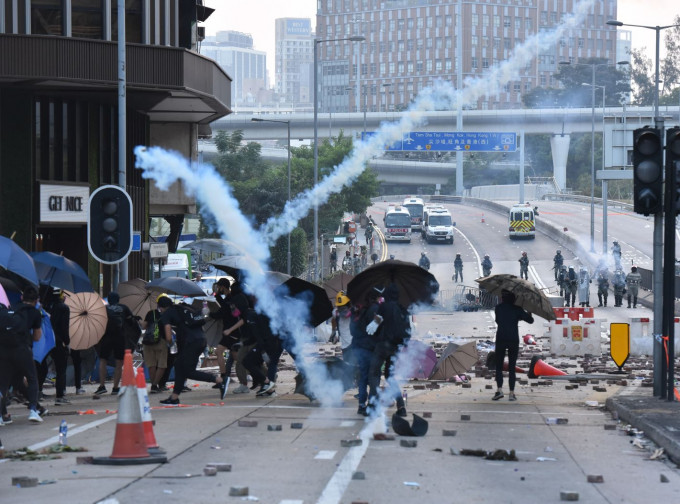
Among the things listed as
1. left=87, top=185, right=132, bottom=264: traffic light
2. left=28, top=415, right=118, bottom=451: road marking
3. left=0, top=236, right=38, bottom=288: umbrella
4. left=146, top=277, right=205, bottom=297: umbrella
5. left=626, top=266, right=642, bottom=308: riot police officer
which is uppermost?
left=87, top=185, right=132, bottom=264: traffic light

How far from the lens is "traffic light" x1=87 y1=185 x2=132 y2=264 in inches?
680

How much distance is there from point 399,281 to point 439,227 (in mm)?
62338

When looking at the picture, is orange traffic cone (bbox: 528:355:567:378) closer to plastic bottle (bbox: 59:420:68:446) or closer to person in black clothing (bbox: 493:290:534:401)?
person in black clothing (bbox: 493:290:534:401)

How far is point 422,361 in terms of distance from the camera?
63.6 ft

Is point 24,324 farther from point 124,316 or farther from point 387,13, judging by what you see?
point 387,13

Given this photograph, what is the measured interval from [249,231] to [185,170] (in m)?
4.59

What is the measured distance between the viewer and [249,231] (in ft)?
62.8

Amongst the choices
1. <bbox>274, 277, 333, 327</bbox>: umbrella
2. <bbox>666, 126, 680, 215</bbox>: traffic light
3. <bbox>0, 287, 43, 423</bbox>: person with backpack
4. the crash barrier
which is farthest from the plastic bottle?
the crash barrier

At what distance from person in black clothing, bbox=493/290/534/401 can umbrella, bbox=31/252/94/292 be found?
634cm

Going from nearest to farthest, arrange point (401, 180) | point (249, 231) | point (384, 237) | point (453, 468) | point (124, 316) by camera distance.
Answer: point (453, 468) < point (124, 316) < point (249, 231) < point (384, 237) < point (401, 180)

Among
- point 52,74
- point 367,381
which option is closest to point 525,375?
point 367,381

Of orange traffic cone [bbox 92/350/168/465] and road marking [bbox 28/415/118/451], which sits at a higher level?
orange traffic cone [bbox 92/350/168/465]

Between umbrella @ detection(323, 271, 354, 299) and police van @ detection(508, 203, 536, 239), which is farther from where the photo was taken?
police van @ detection(508, 203, 536, 239)

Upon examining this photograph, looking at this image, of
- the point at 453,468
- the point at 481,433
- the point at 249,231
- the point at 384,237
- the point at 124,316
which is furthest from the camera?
the point at 384,237
